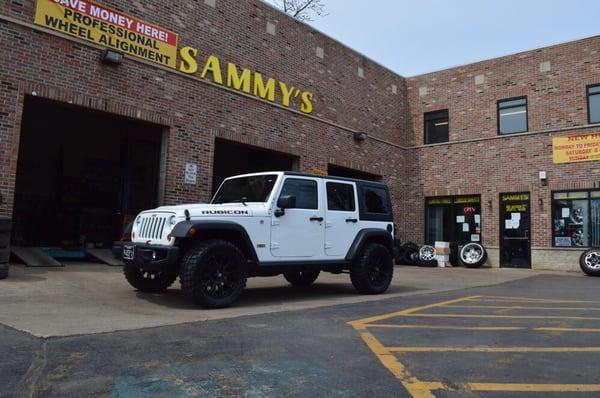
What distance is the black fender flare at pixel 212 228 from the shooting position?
6.52 meters

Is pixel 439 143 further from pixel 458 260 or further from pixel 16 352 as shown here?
pixel 16 352

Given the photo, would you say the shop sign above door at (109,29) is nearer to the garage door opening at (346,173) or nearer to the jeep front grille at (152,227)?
the jeep front grille at (152,227)

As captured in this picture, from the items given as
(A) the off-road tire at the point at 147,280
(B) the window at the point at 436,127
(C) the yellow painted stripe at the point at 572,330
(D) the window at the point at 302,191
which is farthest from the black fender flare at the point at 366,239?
(B) the window at the point at 436,127

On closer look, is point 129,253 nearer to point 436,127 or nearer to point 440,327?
point 440,327

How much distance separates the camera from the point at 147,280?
8.03 m

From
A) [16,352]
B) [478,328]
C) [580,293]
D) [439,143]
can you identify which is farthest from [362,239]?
[439,143]

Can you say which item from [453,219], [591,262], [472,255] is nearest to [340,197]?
[591,262]

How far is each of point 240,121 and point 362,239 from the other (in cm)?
642

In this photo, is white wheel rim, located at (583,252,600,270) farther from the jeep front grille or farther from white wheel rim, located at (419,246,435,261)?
the jeep front grille

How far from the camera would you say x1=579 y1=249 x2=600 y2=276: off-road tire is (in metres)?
15.3

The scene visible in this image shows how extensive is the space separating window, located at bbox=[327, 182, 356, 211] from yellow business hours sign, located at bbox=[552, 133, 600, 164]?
1175 cm

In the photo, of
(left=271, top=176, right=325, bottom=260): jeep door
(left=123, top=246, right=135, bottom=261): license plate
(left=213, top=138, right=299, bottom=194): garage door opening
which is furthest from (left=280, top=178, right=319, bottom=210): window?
(left=213, top=138, right=299, bottom=194): garage door opening

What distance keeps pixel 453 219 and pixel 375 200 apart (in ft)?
37.7

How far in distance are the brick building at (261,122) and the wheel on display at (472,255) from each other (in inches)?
20.0
